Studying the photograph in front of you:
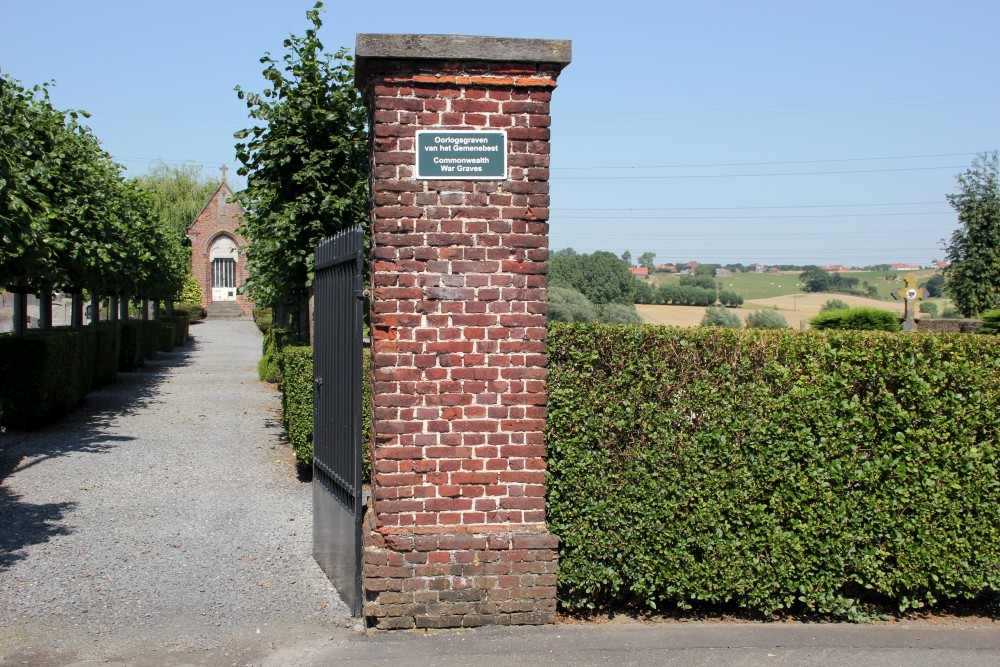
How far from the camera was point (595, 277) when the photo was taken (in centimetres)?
4416

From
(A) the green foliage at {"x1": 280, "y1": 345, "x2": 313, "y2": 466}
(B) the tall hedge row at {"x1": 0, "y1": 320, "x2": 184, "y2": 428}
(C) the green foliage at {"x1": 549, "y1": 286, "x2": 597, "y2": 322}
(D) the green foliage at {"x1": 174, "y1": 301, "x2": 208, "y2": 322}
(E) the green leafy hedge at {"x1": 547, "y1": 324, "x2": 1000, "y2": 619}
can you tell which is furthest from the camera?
(D) the green foliage at {"x1": 174, "y1": 301, "x2": 208, "y2": 322}

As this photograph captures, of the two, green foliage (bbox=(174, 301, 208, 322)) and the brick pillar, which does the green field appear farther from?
the brick pillar

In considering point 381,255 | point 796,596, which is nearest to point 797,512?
point 796,596

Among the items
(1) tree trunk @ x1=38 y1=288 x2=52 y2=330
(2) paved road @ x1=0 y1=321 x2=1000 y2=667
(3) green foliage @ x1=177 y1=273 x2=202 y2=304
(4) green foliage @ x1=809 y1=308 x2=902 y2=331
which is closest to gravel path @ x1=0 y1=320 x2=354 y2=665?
(2) paved road @ x1=0 y1=321 x2=1000 y2=667

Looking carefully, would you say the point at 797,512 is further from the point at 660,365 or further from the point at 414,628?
the point at 414,628

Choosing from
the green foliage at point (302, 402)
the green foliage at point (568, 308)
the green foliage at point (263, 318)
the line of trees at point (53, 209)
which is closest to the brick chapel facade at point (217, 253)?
the green foliage at point (263, 318)

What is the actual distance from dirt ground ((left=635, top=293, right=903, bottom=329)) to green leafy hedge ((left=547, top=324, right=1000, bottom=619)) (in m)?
41.4

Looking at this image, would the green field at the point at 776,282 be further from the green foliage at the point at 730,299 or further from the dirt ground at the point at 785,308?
the green foliage at the point at 730,299

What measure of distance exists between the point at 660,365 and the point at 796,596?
1.71 metres

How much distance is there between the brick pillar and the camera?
18.0 ft

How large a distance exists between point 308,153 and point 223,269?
56.8 metres

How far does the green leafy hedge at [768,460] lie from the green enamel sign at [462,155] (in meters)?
1.10

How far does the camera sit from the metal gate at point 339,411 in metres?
5.95

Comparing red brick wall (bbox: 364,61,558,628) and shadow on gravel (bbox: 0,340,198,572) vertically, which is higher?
red brick wall (bbox: 364,61,558,628)
